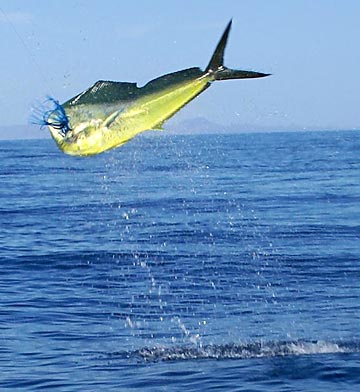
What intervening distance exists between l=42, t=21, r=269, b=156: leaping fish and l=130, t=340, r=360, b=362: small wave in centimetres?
842

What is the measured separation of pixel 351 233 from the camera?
24.9 meters

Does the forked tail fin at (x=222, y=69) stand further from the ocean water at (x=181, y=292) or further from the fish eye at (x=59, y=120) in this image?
the ocean water at (x=181, y=292)

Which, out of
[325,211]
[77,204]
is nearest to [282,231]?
[325,211]

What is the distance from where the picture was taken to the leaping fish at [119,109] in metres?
3.81

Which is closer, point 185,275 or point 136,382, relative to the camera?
point 136,382

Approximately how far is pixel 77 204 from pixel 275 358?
78.1 ft

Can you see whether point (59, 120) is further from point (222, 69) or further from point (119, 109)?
point (222, 69)

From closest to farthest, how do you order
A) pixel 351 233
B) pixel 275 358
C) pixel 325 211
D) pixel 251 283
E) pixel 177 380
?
pixel 177 380 → pixel 275 358 → pixel 251 283 → pixel 351 233 → pixel 325 211

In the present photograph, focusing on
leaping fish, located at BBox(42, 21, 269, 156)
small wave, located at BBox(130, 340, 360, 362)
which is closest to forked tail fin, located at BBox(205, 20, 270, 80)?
leaping fish, located at BBox(42, 21, 269, 156)

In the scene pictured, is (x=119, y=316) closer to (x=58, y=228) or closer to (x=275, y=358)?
(x=275, y=358)

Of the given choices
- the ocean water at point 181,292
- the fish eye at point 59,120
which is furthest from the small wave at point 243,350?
the fish eye at point 59,120

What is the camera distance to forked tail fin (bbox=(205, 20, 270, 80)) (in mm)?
3598

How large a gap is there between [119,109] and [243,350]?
352 inches

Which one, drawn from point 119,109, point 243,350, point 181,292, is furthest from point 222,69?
point 181,292
